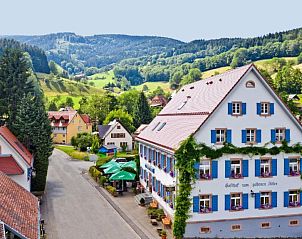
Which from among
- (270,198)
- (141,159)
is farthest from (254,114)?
(141,159)

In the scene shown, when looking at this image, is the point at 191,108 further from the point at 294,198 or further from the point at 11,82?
the point at 11,82

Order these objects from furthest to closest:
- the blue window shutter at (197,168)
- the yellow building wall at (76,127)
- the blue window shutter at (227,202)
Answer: the yellow building wall at (76,127)
the blue window shutter at (227,202)
the blue window shutter at (197,168)

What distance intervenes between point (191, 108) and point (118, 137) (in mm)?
57747

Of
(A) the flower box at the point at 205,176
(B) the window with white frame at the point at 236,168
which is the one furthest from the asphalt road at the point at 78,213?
(B) the window with white frame at the point at 236,168

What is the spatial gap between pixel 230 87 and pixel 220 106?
1.65 meters

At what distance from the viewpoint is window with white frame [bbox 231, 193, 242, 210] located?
3281 cm

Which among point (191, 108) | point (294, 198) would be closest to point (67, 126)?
point (191, 108)

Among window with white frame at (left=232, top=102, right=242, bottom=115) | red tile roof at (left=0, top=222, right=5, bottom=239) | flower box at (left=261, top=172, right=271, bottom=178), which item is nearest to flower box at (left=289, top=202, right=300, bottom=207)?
flower box at (left=261, top=172, right=271, bottom=178)

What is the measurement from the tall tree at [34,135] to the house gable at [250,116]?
21.0 m

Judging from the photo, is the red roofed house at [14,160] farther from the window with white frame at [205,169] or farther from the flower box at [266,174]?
the flower box at [266,174]

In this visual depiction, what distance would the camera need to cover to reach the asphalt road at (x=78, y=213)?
109 feet

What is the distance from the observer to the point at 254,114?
110 ft

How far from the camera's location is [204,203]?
32.3 meters

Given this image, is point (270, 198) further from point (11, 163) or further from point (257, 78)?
point (11, 163)
